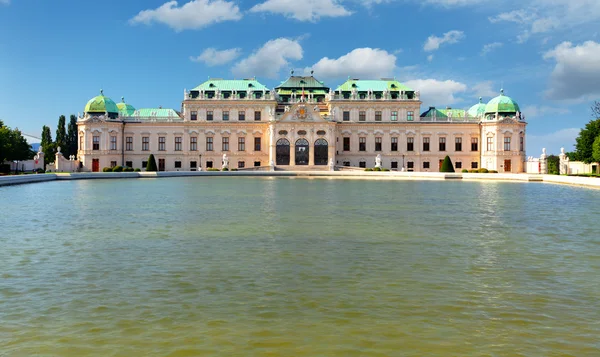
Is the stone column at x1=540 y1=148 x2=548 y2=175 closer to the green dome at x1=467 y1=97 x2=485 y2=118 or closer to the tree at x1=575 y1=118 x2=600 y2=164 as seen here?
the tree at x1=575 y1=118 x2=600 y2=164

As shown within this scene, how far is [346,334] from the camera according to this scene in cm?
953

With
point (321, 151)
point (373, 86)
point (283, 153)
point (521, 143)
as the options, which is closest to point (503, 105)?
point (521, 143)

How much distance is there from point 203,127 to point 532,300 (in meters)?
87.8

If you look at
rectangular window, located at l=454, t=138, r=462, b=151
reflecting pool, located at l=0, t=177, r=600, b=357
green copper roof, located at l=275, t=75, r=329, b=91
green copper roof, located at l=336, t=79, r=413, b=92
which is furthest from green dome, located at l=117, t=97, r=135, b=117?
reflecting pool, located at l=0, t=177, r=600, b=357

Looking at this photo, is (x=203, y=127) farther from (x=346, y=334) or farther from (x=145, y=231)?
(x=346, y=334)

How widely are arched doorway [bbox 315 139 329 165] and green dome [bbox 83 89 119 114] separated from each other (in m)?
34.8

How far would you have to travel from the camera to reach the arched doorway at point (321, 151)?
9312cm

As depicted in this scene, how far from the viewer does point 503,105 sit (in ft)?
310

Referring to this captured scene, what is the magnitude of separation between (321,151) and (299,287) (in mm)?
81177

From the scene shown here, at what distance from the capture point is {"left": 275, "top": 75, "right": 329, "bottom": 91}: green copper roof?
101 meters

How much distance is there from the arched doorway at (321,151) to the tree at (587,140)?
36.8 meters

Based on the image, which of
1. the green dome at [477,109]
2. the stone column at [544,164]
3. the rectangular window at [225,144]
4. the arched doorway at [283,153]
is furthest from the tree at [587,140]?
the rectangular window at [225,144]

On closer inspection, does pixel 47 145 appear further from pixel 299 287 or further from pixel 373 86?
pixel 299 287

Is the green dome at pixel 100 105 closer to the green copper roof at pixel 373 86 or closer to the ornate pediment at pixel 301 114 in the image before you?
the ornate pediment at pixel 301 114
